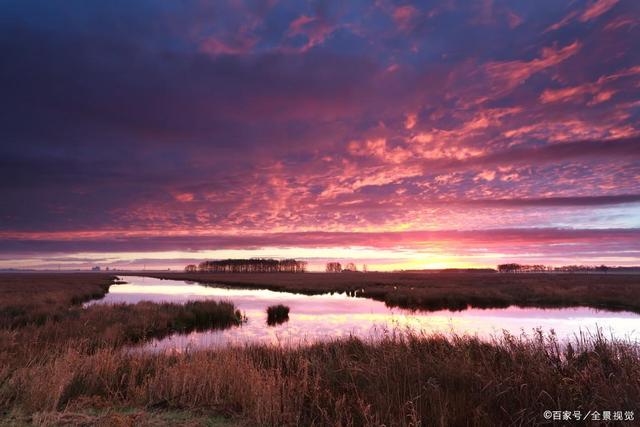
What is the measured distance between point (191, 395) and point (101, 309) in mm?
22971

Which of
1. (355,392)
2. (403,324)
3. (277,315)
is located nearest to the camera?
(355,392)

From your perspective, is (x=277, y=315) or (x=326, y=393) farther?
(x=277, y=315)

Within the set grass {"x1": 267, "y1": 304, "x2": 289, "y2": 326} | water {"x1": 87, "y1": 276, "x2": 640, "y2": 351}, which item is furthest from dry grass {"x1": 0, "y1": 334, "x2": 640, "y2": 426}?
grass {"x1": 267, "y1": 304, "x2": 289, "y2": 326}

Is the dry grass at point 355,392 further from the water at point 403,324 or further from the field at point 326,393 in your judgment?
the water at point 403,324

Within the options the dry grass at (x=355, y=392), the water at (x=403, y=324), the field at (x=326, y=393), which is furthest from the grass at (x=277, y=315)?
the dry grass at (x=355, y=392)

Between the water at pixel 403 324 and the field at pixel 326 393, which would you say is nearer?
the field at pixel 326 393

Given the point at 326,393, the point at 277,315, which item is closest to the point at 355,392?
the point at 326,393

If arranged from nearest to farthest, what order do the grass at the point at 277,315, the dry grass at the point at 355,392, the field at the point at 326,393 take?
the field at the point at 326,393
the dry grass at the point at 355,392
the grass at the point at 277,315

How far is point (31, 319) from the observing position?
866 inches

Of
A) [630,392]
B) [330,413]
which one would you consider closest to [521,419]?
[630,392]

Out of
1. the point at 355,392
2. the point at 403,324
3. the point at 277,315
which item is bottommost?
the point at 277,315

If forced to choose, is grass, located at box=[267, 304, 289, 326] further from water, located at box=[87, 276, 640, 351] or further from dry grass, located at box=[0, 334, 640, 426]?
dry grass, located at box=[0, 334, 640, 426]

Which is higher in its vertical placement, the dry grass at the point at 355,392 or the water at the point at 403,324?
the dry grass at the point at 355,392

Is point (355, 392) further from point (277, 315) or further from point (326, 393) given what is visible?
point (277, 315)
